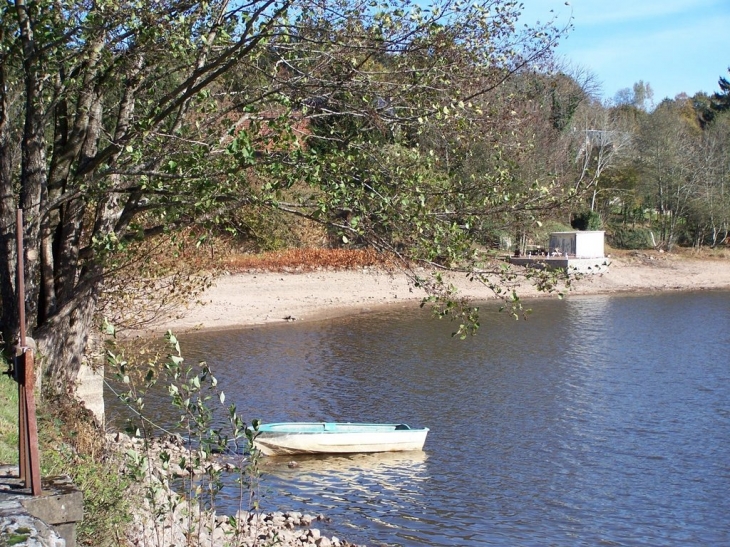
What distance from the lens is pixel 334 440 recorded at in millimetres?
15945

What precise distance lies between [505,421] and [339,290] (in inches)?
846

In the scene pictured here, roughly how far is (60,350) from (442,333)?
21.6 metres

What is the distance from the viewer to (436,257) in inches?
364

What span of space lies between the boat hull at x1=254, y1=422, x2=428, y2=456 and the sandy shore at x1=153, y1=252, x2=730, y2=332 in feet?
40.2

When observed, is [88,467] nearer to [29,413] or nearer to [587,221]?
[29,413]

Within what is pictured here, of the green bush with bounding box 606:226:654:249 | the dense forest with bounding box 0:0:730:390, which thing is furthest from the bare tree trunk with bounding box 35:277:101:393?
the green bush with bounding box 606:226:654:249

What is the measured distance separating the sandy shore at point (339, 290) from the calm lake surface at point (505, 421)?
6.17ft

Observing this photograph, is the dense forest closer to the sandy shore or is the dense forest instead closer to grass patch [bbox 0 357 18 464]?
grass patch [bbox 0 357 18 464]

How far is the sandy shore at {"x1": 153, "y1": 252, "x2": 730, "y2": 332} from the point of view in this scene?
109 feet

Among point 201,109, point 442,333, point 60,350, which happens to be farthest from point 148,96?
point 442,333

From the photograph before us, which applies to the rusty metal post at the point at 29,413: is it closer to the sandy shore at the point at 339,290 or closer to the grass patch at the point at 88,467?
the grass patch at the point at 88,467

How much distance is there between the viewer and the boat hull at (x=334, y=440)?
51.4 ft

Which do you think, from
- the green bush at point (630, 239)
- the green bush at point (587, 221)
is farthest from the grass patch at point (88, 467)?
the green bush at point (630, 239)

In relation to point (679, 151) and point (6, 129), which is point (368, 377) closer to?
point (6, 129)
